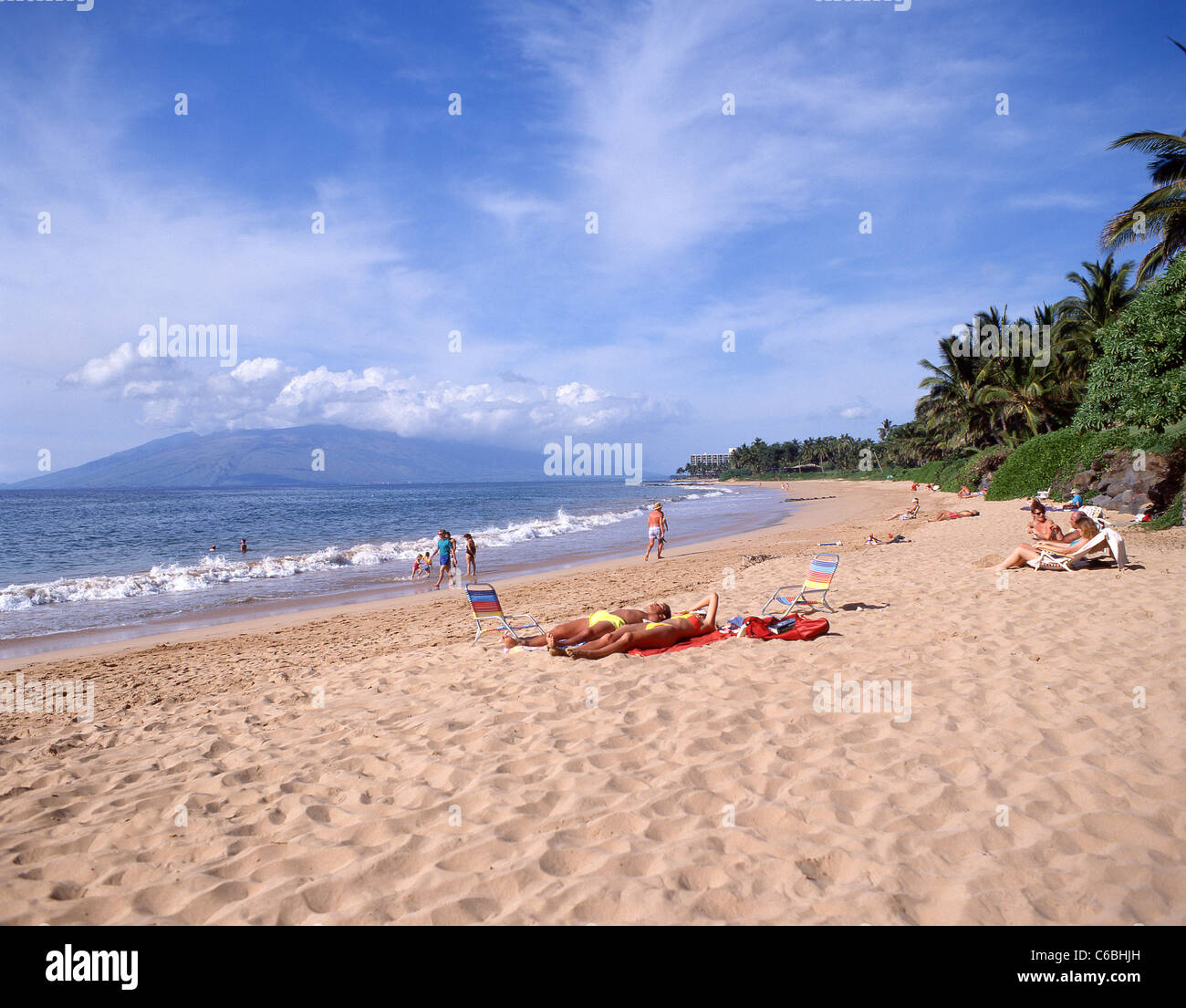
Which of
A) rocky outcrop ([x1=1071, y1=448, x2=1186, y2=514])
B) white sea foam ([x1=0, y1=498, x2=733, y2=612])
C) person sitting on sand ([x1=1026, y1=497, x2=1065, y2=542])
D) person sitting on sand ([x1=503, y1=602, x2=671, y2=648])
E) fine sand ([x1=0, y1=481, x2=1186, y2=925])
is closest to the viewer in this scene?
fine sand ([x1=0, y1=481, x2=1186, y2=925])

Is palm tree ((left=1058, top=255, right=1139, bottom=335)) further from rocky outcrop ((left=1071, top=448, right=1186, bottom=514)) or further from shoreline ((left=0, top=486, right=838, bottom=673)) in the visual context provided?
shoreline ((left=0, top=486, right=838, bottom=673))

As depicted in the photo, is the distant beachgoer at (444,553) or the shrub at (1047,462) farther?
the shrub at (1047,462)

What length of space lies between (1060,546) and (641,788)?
29.2ft

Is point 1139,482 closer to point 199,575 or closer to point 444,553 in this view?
point 444,553

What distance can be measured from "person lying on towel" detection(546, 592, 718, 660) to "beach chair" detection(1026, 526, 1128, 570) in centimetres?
576

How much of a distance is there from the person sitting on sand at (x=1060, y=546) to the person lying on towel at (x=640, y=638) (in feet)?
18.2

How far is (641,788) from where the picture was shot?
3656 millimetres

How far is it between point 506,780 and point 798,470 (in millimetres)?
134548

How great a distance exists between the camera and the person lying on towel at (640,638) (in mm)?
6422

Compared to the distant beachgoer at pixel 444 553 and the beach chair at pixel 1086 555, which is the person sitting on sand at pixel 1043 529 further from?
the distant beachgoer at pixel 444 553

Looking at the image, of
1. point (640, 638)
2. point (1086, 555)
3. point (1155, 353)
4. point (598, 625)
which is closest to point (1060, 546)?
point (1086, 555)

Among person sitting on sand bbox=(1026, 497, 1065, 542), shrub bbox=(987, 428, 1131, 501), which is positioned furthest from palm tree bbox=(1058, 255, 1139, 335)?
person sitting on sand bbox=(1026, 497, 1065, 542)

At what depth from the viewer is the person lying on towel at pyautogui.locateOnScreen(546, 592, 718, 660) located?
6422 mm

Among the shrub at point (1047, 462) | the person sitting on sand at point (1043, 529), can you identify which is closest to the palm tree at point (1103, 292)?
the shrub at point (1047, 462)
